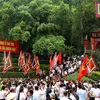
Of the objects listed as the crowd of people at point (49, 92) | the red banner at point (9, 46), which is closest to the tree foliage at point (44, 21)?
the red banner at point (9, 46)

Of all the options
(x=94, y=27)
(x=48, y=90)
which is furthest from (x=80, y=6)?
(x=48, y=90)

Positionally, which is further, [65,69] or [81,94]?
[65,69]

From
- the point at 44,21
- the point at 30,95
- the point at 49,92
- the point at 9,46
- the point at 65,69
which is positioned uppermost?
the point at 44,21

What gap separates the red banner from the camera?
3375 centimetres

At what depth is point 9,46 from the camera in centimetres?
3450

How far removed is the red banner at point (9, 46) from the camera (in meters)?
33.8

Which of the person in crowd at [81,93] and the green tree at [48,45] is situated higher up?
the green tree at [48,45]

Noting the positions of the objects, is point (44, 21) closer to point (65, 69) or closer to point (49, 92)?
point (65, 69)

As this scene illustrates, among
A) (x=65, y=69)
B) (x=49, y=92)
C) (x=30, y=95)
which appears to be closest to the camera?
(x=30, y=95)

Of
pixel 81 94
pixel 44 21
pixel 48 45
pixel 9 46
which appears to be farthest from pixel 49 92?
pixel 44 21

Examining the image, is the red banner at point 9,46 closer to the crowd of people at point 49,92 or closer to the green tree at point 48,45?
the green tree at point 48,45

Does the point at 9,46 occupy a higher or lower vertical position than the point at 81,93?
higher

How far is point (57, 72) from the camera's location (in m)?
30.9

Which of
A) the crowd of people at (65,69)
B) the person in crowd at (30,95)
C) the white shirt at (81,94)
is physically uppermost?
the person in crowd at (30,95)
